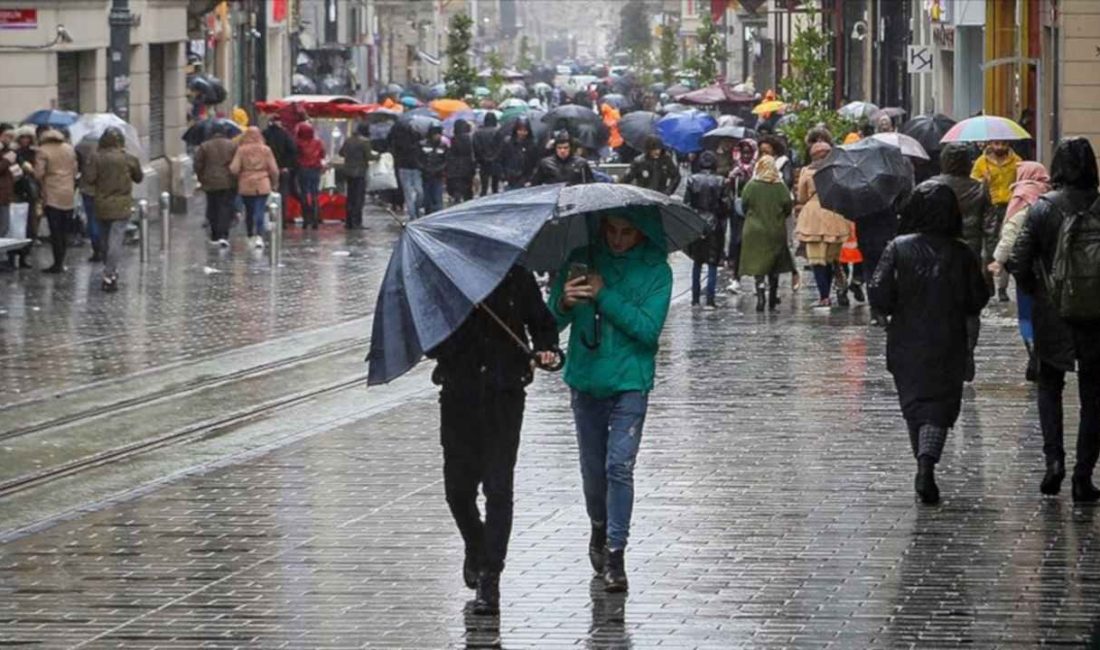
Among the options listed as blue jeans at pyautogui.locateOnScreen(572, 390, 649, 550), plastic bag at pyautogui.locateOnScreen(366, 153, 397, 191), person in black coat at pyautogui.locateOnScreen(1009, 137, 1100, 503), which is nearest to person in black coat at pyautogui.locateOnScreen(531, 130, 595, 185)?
plastic bag at pyautogui.locateOnScreen(366, 153, 397, 191)

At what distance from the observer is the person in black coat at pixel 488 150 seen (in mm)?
41594

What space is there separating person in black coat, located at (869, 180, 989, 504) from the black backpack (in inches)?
19.7

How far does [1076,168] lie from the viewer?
42.8 ft

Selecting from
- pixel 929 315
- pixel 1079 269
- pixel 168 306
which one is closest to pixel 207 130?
pixel 168 306

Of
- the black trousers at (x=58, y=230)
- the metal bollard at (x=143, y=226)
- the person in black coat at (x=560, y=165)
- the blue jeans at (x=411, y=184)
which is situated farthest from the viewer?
the blue jeans at (x=411, y=184)

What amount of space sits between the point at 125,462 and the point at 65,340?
693 centimetres

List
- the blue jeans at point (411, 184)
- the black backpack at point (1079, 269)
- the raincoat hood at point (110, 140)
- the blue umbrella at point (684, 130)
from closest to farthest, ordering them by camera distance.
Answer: the black backpack at point (1079, 269) → the raincoat hood at point (110, 140) → the blue jeans at point (411, 184) → the blue umbrella at point (684, 130)

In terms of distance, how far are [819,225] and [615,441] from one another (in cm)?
1367

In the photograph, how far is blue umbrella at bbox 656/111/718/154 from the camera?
42719 mm

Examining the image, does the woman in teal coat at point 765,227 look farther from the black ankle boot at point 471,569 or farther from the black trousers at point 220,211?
the black ankle boot at point 471,569

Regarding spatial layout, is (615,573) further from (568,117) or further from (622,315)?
(568,117)

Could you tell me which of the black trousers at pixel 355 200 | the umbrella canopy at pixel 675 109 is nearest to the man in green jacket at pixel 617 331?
the black trousers at pixel 355 200

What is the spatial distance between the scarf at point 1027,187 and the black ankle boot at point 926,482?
5305 millimetres

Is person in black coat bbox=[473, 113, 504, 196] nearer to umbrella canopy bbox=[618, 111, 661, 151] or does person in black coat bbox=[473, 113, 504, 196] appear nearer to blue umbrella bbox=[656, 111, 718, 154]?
blue umbrella bbox=[656, 111, 718, 154]
